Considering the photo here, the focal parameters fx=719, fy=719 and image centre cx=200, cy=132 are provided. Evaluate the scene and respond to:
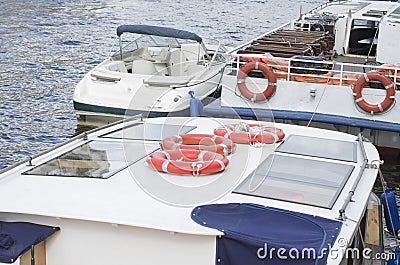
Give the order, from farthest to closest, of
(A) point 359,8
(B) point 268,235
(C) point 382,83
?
1. (A) point 359,8
2. (C) point 382,83
3. (B) point 268,235

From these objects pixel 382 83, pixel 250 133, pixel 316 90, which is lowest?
pixel 316 90

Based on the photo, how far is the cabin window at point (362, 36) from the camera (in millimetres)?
13977

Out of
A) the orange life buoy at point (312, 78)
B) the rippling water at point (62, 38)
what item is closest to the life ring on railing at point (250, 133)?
the orange life buoy at point (312, 78)

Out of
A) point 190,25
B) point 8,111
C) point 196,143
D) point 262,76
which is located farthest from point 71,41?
point 196,143

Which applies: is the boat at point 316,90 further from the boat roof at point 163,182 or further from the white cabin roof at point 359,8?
the boat roof at point 163,182

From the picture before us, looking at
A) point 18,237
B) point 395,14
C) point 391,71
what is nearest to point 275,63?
point 391,71

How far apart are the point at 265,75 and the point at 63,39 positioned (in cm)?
1326

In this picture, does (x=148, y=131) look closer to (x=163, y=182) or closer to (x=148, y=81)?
(x=163, y=182)

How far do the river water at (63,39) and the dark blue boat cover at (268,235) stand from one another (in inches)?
245

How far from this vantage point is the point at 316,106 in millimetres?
10680

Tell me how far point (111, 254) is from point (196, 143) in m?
1.55

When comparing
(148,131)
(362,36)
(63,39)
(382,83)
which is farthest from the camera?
(63,39)

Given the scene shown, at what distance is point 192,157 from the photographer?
5.66m

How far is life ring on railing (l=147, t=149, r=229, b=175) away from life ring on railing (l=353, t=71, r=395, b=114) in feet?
16.2
